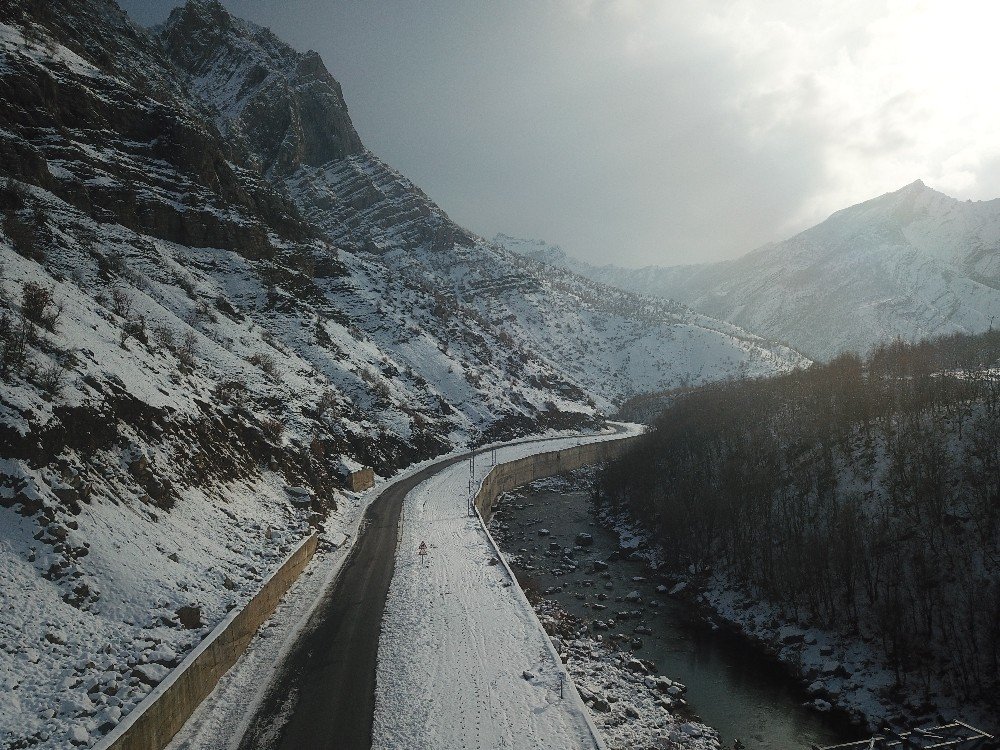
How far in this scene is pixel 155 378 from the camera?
23.2m

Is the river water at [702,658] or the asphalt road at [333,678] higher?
the asphalt road at [333,678]

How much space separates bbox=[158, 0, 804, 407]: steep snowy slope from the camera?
496 ft

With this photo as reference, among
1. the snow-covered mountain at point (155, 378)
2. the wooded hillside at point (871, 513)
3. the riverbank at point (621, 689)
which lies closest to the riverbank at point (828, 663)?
the wooded hillside at point (871, 513)

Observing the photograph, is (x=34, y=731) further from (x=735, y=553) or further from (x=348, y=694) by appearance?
(x=735, y=553)

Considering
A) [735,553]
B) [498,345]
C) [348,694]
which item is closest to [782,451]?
[735,553]

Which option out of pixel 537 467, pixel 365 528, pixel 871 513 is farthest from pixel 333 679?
pixel 537 467

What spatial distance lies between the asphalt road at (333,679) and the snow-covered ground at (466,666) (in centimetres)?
43

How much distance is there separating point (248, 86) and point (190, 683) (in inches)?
7040

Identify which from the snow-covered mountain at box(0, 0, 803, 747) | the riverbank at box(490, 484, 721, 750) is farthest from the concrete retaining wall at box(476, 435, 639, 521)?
the riverbank at box(490, 484, 721, 750)

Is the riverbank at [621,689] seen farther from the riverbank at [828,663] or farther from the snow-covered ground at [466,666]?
the riverbank at [828,663]

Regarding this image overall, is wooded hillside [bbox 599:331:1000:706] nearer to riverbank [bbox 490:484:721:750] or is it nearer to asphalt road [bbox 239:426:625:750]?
riverbank [bbox 490:484:721:750]

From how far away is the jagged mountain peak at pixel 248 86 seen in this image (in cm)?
14638

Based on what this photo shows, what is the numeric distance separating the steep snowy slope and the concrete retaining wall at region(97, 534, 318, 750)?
125m

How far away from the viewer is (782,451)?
102ft
